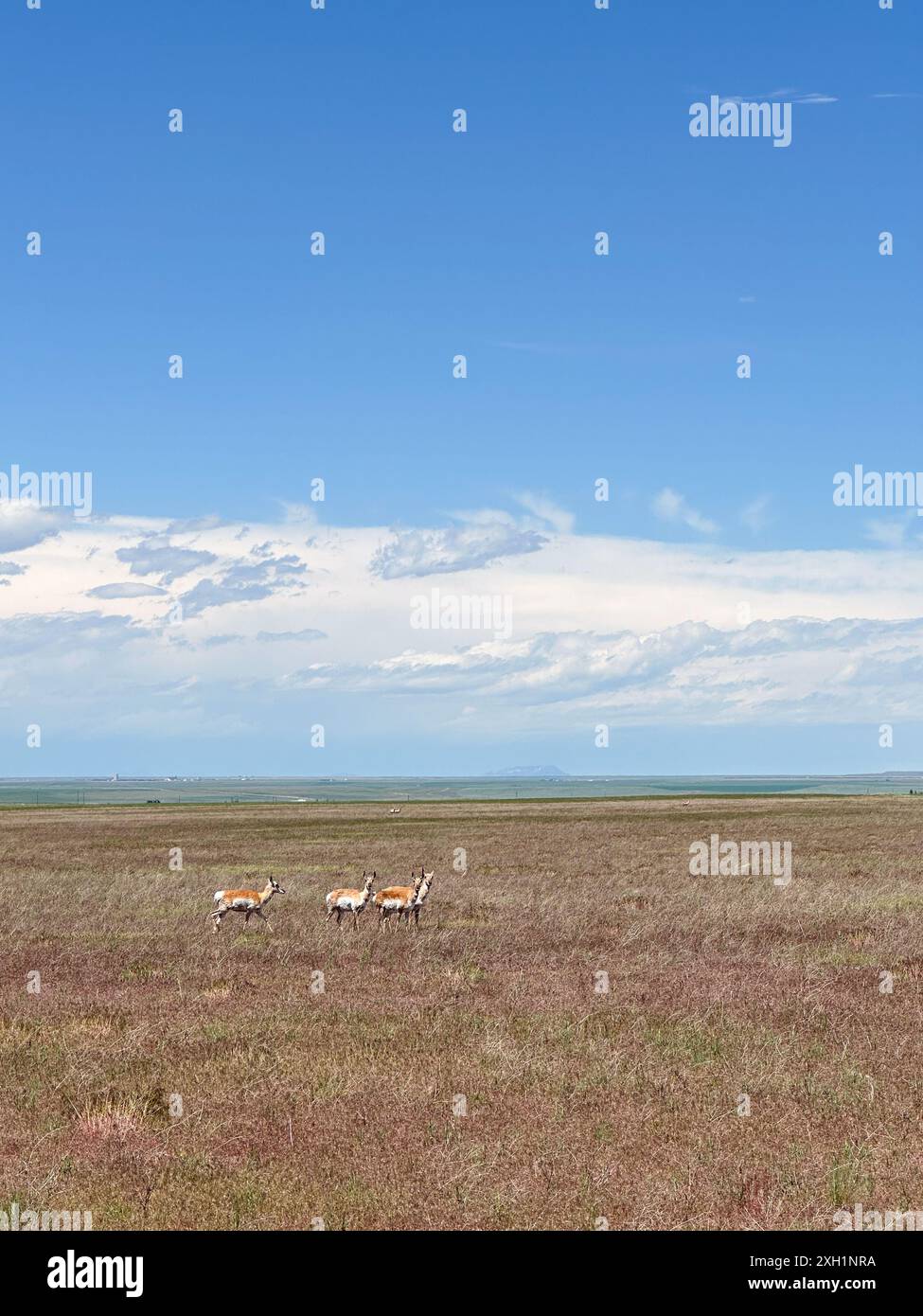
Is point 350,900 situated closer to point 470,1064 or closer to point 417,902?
point 417,902

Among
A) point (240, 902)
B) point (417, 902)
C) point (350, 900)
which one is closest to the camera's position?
point (350, 900)

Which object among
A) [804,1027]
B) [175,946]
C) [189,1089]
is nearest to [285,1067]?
[189,1089]

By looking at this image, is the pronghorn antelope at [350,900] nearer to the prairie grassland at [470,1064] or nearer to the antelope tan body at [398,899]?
the antelope tan body at [398,899]

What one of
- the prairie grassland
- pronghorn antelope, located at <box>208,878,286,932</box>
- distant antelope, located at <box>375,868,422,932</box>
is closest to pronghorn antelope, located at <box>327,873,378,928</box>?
distant antelope, located at <box>375,868,422,932</box>

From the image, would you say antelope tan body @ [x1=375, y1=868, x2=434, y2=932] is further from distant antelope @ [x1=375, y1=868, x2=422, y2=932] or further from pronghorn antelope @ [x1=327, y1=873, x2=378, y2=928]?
pronghorn antelope @ [x1=327, y1=873, x2=378, y2=928]

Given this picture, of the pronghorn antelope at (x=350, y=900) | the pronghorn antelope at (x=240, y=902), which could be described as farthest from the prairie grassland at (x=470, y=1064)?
the pronghorn antelope at (x=350, y=900)

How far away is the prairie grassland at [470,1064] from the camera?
8.45m

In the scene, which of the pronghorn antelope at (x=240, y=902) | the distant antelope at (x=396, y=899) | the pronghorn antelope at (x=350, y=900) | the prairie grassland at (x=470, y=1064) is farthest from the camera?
the pronghorn antelope at (x=240, y=902)

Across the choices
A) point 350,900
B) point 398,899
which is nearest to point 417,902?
point 398,899

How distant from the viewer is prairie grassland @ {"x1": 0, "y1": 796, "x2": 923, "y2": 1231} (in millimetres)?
8445

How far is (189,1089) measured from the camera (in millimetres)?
11242

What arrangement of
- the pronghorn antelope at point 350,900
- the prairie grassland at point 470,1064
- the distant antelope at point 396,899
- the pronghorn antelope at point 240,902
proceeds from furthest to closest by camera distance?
the pronghorn antelope at point 240,902
the distant antelope at point 396,899
the pronghorn antelope at point 350,900
the prairie grassland at point 470,1064

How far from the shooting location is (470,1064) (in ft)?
39.4
